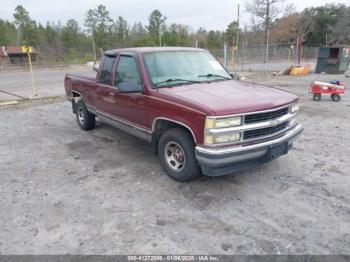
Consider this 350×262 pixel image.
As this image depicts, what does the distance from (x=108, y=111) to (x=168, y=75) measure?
5.26 ft

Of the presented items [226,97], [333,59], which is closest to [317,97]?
[226,97]

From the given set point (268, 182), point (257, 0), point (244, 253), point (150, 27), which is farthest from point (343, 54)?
point (150, 27)

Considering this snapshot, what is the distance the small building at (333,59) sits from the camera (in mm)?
19219

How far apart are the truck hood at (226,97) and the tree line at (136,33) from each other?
3842cm

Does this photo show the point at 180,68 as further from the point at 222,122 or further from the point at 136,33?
the point at 136,33

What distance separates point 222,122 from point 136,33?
5715 centimetres

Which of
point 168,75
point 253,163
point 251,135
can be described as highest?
point 168,75

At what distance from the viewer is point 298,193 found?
3.89 meters

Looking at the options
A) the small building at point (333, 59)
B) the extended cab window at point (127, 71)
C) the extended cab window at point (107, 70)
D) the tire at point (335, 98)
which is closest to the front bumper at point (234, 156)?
the extended cab window at point (127, 71)

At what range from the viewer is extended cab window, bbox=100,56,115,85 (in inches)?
213

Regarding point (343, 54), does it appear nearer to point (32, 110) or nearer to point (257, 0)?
point (257, 0)

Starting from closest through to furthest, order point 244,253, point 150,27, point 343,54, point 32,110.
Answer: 1. point 244,253
2. point 32,110
3. point 343,54
4. point 150,27

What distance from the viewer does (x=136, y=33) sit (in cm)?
5691

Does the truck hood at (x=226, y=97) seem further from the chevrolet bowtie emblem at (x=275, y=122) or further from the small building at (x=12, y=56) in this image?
the small building at (x=12, y=56)
